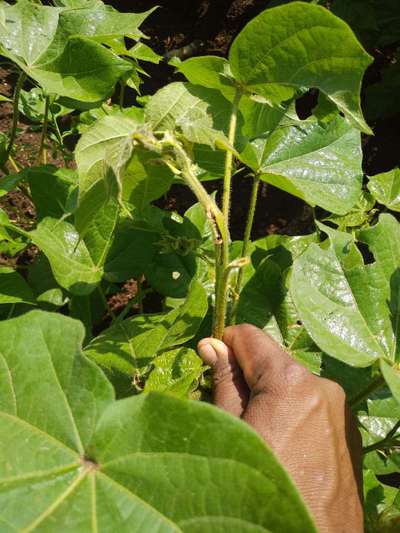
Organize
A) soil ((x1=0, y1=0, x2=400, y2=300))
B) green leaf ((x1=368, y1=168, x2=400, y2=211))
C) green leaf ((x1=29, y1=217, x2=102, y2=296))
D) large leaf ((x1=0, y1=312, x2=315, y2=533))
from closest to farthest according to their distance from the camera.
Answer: large leaf ((x1=0, y1=312, x2=315, y2=533)) < green leaf ((x1=29, y1=217, x2=102, y2=296)) < green leaf ((x1=368, y1=168, x2=400, y2=211)) < soil ((x1=0, y1=0, x2=400, y2=300))

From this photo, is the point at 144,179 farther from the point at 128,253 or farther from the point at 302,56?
the point at 128,253

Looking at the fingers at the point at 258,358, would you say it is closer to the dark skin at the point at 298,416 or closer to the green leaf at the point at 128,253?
the dark skin at the point at 298,416

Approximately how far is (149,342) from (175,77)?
2.55 meters

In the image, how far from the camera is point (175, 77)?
10.8ft

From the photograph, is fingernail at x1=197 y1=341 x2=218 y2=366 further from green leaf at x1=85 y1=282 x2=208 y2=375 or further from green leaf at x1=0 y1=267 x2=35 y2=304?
green leaf at x1=0 y1=267 x2=35 y2=304

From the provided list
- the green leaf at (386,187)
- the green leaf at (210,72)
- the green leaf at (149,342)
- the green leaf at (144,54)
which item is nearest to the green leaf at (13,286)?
the green leaf at (149,342)

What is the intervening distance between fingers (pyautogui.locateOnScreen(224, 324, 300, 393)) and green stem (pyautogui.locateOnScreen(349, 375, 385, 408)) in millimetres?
213

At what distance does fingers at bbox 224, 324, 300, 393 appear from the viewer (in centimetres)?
103

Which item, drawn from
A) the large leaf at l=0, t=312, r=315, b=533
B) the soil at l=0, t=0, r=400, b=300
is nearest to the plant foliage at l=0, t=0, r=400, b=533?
the large leaf at l=0, t=312, r=315, b=533

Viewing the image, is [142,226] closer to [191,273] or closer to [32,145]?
[191,273]

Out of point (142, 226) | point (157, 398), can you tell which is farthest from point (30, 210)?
point (157, 398)

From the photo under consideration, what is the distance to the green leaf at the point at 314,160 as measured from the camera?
4.31 ft

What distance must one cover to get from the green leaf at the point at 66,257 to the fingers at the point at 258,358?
419 mm

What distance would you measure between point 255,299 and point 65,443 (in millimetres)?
739
